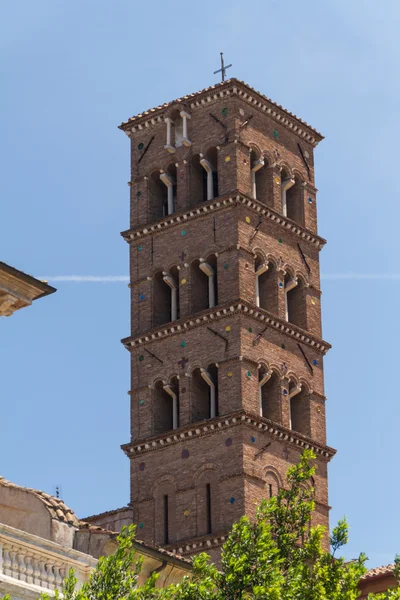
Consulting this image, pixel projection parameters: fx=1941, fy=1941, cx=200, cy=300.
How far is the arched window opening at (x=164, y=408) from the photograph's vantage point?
55.9 metres

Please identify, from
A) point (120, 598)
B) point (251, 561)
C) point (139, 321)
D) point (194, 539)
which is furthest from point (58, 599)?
point (139, 321)

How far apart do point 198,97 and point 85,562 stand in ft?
109

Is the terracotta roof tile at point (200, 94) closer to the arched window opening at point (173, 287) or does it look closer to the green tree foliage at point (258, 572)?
the arched window opening at point (173, 287)

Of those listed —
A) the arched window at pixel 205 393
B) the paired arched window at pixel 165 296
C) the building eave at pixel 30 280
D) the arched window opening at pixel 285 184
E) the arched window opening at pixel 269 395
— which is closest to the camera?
the building eave at pixel 30 280

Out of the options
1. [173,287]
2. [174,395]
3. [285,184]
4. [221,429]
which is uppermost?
[285,184]

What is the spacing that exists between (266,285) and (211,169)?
13.1 ft

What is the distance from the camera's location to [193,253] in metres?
57.3

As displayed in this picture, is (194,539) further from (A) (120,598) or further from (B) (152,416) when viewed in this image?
(A) (120,598)

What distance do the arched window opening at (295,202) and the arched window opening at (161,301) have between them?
4.56 meters

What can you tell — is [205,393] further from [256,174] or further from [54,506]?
[54,506]

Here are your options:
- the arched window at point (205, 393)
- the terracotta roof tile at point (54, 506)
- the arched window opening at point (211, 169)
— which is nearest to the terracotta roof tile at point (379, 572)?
the terracotta roof tile at point (54, 506)

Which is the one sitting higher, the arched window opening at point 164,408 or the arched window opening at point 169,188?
the arched window opening at point 169,188

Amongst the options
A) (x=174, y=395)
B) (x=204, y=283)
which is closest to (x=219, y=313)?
(x=204, y=283)

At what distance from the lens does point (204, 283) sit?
5756 cm
